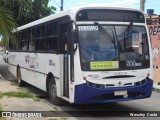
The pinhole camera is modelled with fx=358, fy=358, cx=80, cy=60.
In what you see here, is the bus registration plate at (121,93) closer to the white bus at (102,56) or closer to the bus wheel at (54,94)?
the white bus at (102,56)

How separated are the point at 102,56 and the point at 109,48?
11.2 inches

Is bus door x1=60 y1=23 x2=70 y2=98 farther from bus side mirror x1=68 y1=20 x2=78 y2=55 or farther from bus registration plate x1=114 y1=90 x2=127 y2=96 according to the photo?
bus registration plate x1=114 y1=90 x2=127 y2=96

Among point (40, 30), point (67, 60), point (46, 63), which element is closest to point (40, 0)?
point (40, 30)

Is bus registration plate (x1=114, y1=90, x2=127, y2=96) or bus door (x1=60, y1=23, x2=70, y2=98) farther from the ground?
bus door (x1=60, y1=23, x2=70, y2=98)

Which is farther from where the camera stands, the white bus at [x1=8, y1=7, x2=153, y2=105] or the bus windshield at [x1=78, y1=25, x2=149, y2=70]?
the bus windshield at [x1=78, y1=25, x2=149, y2=70]

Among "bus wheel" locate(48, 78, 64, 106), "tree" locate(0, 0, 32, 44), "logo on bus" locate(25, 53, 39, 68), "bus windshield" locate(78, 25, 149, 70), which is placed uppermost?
"tree" locate(0, 0, 32, 44)

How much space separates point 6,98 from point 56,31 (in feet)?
8.64

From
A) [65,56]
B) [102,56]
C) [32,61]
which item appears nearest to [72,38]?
[102,56]

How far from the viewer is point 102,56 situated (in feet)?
29.2

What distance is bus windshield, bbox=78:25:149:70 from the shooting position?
8.86 metres

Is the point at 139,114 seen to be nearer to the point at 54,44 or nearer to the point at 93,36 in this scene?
the point at 93,36

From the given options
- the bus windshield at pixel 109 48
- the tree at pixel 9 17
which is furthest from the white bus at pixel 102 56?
the tree at pixel 9 17

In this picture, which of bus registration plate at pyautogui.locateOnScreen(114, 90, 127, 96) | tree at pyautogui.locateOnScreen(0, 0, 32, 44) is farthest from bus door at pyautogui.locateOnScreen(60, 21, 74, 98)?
tree at pyautogui.locateOnScreen(0, 0, 32, 44)

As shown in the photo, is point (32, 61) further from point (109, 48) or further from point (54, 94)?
point (109, 48)
